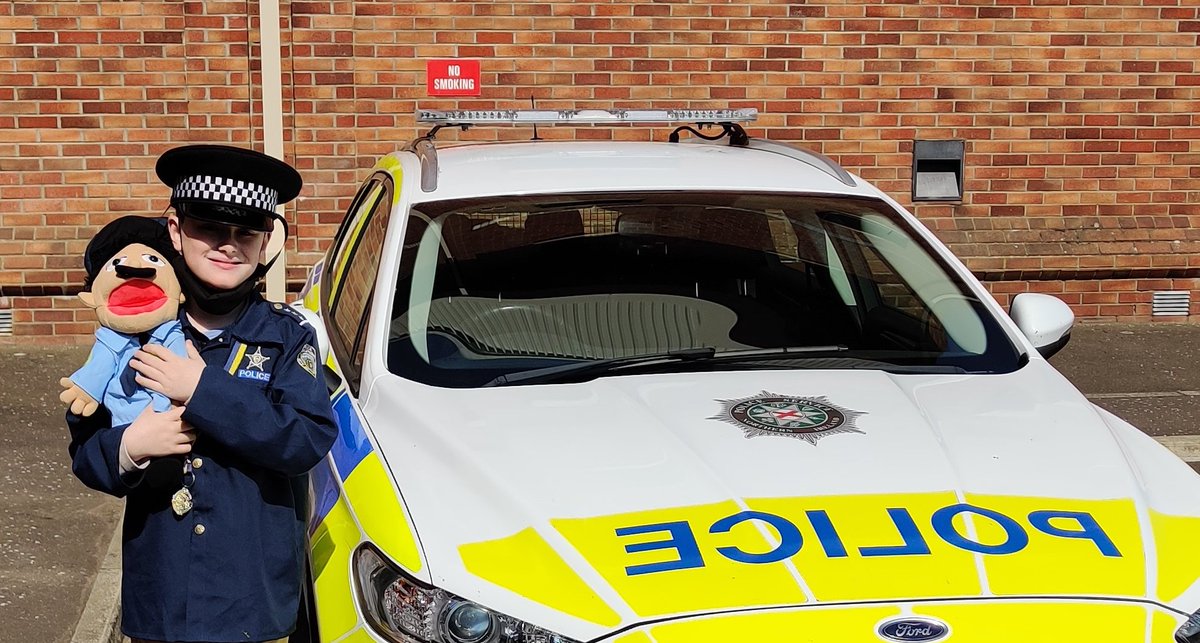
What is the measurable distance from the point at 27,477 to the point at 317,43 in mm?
3362

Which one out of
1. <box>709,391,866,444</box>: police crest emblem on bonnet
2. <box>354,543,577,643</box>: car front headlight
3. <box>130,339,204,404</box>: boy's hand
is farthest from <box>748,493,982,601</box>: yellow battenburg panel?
<box>130,339,204,404</box>: boy's hand

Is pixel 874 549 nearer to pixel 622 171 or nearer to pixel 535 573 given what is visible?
pixel 535 573

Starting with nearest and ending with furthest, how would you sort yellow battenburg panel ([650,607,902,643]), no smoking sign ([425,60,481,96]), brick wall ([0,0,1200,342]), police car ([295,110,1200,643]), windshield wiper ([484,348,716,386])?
yellow battenburg panel ([650,607,902,643])
police car ([295,110,1200,643])
windshield wiper ([484,348,716,386])
brick wall ([0,0,1200,342])
no smoking sign ([425,60,481,96])

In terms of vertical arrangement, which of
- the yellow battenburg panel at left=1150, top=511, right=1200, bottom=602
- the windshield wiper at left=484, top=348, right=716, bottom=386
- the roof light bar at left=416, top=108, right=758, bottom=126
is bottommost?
the yellow battenburg panel at left=1150, top=511, right=1200, bottom=602

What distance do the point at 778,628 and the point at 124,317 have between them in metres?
1.25

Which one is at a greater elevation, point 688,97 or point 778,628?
point 688,97

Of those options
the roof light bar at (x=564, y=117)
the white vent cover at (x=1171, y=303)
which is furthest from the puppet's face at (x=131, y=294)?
the white vent cover at (x=1171, y=303)

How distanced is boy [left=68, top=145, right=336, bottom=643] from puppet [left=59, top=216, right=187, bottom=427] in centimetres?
5

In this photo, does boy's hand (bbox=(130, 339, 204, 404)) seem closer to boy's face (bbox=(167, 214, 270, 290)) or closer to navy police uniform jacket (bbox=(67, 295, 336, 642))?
navy police uniform jacket (bbox=(67, 295, 336, 642))

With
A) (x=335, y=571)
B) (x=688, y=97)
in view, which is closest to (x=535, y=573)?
(x=335, y=571)

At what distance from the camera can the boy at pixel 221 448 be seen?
2432 mm

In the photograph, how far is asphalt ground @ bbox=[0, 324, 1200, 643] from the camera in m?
4.17

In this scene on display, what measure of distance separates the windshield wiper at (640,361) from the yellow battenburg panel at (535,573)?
0.80 m

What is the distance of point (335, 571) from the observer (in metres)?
2.65
